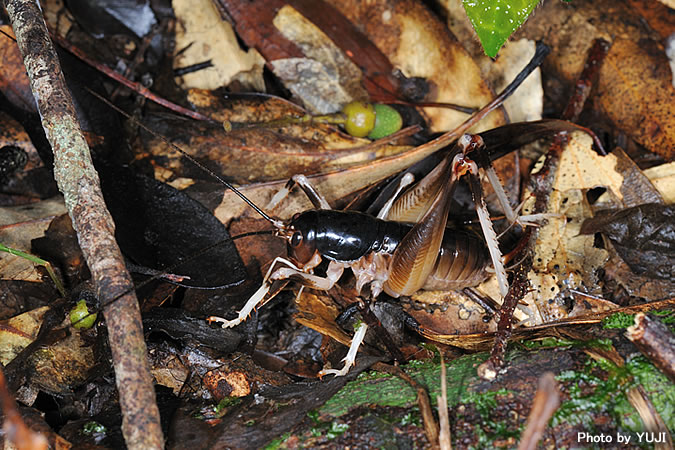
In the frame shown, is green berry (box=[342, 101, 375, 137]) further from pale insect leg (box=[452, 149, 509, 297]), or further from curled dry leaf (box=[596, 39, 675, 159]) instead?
curled dry leaf (box=[596, 39, 675, 159])

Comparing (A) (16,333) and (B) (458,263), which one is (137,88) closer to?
(A) (16,333)

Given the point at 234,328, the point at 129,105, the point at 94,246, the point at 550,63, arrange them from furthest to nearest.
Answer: the point at 550,63
the point at 129,105
the point at 234,328
the point at 94,246

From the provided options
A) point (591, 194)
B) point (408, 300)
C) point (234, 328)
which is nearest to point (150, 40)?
point (234, 328)

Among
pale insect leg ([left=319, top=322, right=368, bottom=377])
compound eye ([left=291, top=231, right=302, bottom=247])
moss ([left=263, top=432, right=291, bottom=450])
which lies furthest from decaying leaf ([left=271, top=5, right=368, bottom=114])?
moss ([left=263, top=432, right=291, bottom=450])

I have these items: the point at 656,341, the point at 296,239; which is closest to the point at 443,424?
the point at 656,341

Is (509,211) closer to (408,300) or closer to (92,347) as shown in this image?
(408,300)

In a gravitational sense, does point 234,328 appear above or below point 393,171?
below
